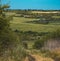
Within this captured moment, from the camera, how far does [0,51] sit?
1895cm

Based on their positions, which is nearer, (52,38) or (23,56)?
(23,56)

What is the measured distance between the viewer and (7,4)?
19.6m

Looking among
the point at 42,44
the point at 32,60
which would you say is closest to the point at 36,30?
the point at 42,44

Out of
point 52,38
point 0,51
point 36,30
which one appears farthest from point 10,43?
point 36,30

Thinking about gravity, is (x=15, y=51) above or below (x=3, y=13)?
below

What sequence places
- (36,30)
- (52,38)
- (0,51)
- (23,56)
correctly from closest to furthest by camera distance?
(0,51)
(23,56)
(52,38)
(36,30)

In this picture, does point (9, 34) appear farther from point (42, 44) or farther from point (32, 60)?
point (42, 44)

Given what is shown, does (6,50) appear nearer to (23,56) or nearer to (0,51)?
(0,51)

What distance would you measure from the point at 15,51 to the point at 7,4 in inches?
111

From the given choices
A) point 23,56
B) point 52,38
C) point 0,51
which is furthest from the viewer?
point 52,38

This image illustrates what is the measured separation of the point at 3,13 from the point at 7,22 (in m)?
0.67

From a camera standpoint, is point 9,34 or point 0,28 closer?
point 0,28

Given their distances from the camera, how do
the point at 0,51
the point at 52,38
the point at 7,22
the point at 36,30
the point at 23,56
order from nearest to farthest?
the point at 0,51 → the point at 7,22 → the point at 23,56 → the point at 52,38 → the point at 36,30

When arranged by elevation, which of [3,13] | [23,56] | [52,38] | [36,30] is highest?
[3,13]
